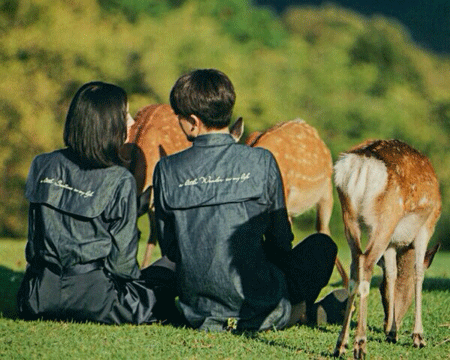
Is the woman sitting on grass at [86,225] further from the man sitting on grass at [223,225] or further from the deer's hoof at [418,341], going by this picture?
the deer's hoof at [418,341]

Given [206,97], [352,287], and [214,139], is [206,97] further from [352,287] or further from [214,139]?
[352,287]

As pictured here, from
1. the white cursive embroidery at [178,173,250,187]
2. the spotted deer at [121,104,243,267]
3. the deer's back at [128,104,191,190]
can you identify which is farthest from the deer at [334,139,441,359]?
the deer's back at [128,104,191,190]

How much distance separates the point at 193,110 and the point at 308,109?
2532 cm

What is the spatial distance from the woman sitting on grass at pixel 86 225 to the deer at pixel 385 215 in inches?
48.3

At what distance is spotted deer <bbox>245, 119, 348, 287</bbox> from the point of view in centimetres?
728

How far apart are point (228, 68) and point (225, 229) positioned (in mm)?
21441

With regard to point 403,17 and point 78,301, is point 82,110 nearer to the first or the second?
point 78,301

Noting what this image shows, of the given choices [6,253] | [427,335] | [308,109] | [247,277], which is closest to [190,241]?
[247,277]

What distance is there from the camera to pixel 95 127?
4492 mm

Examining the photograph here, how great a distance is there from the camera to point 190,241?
430 cm

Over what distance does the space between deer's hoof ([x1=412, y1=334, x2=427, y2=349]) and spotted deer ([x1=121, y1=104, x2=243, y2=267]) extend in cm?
268

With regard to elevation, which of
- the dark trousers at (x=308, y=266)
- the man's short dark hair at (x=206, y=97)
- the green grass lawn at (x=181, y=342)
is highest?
the man's short dark hair at (x=206, y=97)

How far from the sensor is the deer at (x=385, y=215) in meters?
3.98

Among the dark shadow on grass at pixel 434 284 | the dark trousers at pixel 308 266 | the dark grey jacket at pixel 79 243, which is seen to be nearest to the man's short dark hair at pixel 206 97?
the dark grey jacket at pixel 79 243
